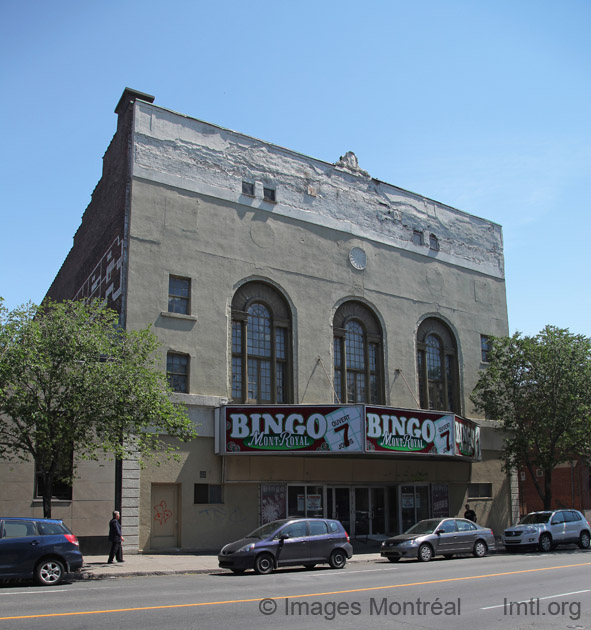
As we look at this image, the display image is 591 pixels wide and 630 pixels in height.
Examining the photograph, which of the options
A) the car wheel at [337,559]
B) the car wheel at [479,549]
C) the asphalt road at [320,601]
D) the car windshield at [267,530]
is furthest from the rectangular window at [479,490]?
the car windshield at [267,530]

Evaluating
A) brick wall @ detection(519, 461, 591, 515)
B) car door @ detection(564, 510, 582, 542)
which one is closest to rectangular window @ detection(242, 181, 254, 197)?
car door @ detection(564, 510, 582, 542)

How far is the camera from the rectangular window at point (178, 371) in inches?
959

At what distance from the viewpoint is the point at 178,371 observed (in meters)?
24.5

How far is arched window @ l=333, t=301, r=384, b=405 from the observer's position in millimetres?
28969

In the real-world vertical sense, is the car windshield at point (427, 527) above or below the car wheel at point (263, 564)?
above

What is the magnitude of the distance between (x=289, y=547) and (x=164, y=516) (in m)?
6.88

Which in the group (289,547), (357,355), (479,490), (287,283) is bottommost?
(289,547)

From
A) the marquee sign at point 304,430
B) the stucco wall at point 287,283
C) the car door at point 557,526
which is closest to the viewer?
the marquee sign at point 304,430

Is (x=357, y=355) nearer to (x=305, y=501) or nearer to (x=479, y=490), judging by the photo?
(x=305, y=501)

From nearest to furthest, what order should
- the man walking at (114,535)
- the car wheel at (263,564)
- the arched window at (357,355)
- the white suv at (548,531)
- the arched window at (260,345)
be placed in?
the car wheel at (263,564) → the man walking at (114,535) → the white suv at (548,531) → the arched window at (260,345) → the arched window at (357,355)

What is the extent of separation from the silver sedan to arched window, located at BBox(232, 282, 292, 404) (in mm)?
7608

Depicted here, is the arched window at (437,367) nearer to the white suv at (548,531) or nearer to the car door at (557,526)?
the white suv at (548,531)

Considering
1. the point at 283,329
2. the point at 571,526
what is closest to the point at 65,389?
the point at 283,329

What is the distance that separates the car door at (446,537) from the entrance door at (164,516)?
29.0ft
